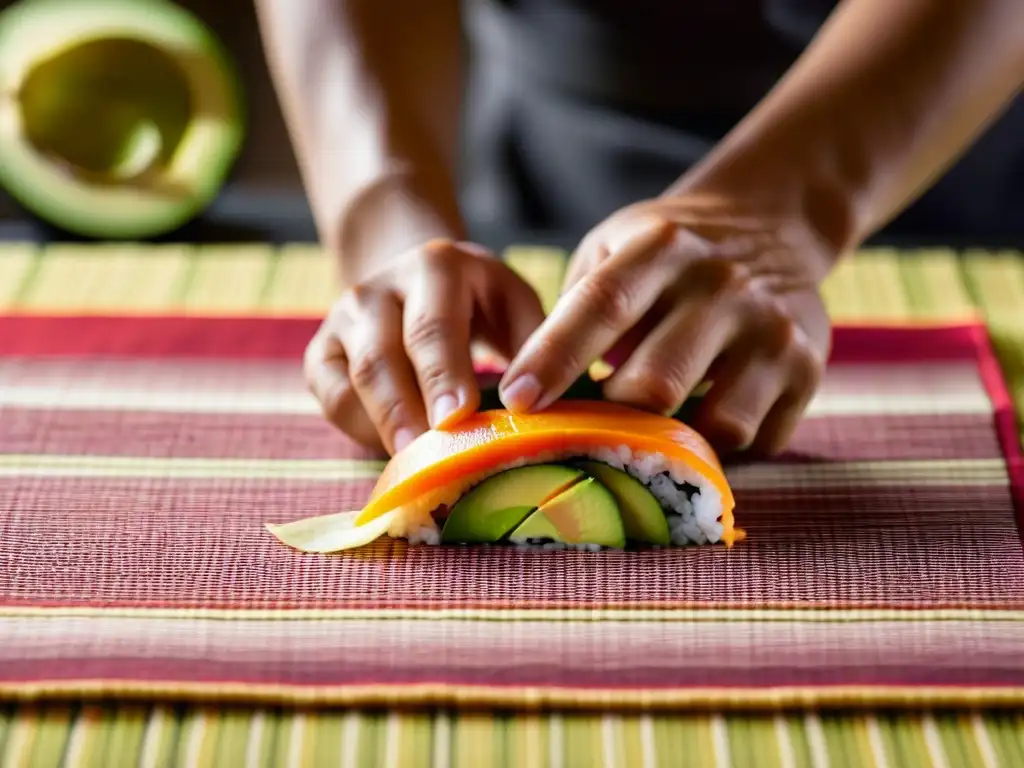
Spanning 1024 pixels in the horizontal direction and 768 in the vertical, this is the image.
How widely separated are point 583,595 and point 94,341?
58 cm

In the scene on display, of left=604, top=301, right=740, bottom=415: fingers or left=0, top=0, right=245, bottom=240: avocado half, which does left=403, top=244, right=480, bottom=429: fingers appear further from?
left=0, top=0, right=245, bottom=240: avocado half

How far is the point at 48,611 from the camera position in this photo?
84cm

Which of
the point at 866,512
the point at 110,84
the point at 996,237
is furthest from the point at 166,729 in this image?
the point at 996,237

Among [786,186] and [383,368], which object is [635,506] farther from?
[786,186]

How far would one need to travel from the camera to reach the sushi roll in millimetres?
868

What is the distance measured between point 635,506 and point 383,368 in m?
0.22

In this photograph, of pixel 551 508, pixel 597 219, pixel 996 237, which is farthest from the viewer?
pixel 597 219

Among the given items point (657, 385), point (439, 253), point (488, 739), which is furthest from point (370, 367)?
point (488, 739)

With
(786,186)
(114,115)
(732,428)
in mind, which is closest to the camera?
(732,428)

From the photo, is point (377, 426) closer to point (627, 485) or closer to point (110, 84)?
point (627, 485)

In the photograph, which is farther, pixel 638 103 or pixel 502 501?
pixel 638 103

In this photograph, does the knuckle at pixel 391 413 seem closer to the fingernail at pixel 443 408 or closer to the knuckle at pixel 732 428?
the fingernail at pixel 443 408

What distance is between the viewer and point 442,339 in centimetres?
96

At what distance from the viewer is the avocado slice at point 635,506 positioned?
0.88 meters
